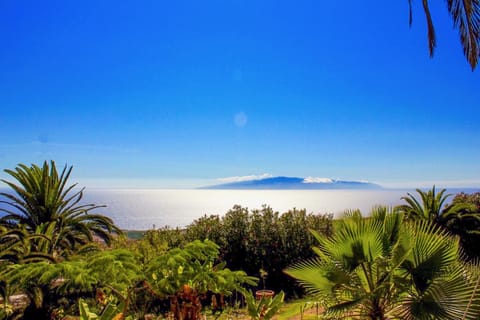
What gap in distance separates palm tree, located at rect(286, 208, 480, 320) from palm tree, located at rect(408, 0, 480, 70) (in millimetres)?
4687

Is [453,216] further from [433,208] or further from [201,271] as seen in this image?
[201,271]

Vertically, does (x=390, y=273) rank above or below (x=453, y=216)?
above

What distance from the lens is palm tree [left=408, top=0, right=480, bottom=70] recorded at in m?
6.22

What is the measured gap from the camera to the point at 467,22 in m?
6.44

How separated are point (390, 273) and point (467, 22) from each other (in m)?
5.70

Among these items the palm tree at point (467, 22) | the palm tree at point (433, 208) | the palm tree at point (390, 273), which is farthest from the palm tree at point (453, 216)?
the palm tree at point (390, 273)

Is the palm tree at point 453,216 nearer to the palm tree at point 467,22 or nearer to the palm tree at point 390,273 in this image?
the palm tree at point 467,22

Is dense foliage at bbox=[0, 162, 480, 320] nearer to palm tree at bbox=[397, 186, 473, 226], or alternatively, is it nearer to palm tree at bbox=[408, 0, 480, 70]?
palm tree at bbox=[408, 0, 480, 70]

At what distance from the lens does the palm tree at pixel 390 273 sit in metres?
3.26

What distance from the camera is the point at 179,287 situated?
4.14 metres

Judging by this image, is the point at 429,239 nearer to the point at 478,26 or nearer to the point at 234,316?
the point at 234,316

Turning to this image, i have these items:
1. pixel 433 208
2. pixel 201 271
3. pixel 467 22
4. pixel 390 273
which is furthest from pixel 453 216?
pixel 201 271

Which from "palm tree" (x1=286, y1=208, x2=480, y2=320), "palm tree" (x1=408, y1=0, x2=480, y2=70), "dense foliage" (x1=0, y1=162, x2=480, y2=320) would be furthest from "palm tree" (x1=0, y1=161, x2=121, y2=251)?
"palm tree" (x1=408, y1=0, x2=480, y2=70)

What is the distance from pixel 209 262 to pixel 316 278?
1586mm
